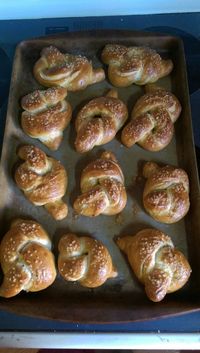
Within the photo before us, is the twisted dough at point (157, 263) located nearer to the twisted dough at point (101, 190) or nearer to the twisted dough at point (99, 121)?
the twisted dough at point (101, 190)

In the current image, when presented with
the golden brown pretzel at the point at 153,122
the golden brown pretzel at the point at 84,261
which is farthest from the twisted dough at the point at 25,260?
the golden brown pretzel at the point at 153,122

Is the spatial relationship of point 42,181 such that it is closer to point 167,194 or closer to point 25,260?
point 25,260

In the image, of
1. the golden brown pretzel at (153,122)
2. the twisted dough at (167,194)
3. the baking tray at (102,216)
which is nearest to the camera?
the baking tray at (102,216)

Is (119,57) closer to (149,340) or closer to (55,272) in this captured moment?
(55,272)

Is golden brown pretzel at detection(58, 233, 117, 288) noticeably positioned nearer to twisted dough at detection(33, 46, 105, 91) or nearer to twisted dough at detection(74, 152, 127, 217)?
twisted dough at detection(74, 152, 127, 217)

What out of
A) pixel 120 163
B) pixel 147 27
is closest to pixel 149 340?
pixel 120 163
